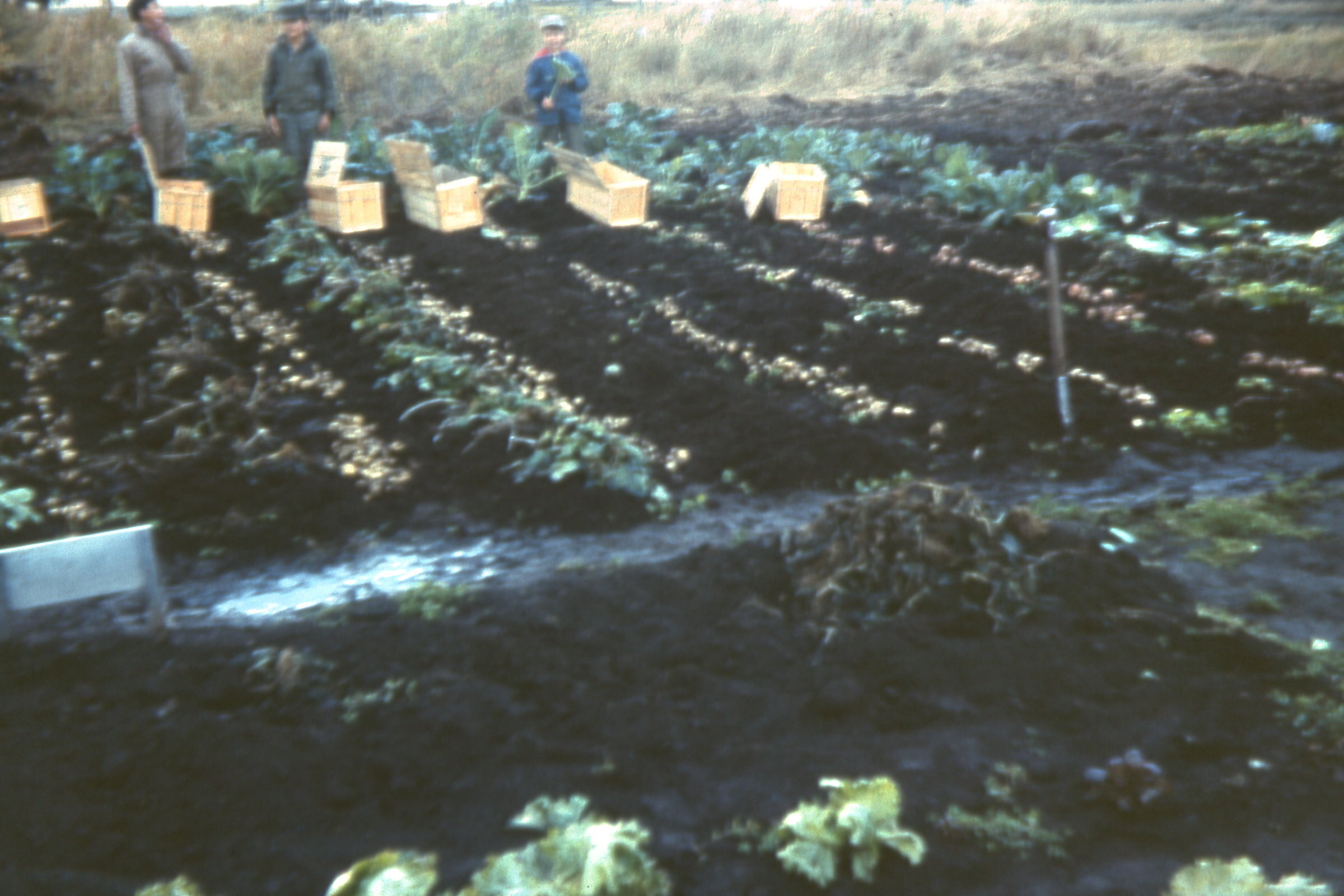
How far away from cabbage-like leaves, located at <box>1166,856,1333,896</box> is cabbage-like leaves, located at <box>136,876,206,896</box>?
6.46 feet

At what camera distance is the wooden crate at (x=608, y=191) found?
8438 mm

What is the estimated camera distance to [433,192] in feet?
27.2

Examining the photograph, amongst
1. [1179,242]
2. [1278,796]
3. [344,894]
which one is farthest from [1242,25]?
[344,894]

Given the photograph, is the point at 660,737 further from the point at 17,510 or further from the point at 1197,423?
the point at 1197,423

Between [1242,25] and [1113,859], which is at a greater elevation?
[1242,25]

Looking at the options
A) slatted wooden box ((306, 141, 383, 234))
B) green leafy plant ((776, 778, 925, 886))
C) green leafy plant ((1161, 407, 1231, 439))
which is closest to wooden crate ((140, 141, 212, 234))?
slatted wooden box ((306, 141, 383, 234))

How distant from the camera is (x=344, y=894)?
7.38 ft

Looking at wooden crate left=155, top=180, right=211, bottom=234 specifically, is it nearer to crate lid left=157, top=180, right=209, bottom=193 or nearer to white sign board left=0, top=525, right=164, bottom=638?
crate lid left=157, top=180, right=209, bottom=193

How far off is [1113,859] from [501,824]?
4.38ft

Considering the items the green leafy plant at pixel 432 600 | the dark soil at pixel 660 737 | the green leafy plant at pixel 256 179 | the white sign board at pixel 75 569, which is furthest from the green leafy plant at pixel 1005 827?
the green leafy plant at pixel 256 179

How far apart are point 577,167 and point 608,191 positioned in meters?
0.47

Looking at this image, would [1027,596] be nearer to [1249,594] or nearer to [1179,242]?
[1249,594]

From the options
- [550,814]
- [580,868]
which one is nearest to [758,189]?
[550,814]

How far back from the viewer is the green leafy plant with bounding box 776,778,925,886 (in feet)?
7.97
